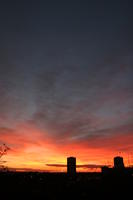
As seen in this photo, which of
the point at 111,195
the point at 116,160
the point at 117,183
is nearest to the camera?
the point at 111,195

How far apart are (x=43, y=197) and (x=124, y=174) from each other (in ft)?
161

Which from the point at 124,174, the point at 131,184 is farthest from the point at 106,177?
the point at 131,184

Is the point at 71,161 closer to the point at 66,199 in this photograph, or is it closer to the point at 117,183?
the point at 117,183

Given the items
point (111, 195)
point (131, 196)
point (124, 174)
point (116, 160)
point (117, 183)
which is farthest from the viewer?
point (116, 160)

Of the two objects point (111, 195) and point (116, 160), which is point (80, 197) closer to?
point (111, 195)

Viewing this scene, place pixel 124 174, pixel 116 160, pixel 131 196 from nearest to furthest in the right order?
pixel 131 196
pixel 124 174
pixel 116 160

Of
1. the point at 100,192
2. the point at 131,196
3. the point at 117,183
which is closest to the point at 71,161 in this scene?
the point at 117,183

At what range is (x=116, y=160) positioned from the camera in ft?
516

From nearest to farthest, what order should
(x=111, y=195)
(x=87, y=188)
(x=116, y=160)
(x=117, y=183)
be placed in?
(x=111, y=195), (x=87, y=188), (x=117, y=183), (x=116, y=160)

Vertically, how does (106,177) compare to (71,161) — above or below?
below

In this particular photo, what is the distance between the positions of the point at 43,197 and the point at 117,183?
1473 inches

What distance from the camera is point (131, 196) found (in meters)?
79.0

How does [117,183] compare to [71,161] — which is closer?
[117,183]

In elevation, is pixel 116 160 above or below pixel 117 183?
above
